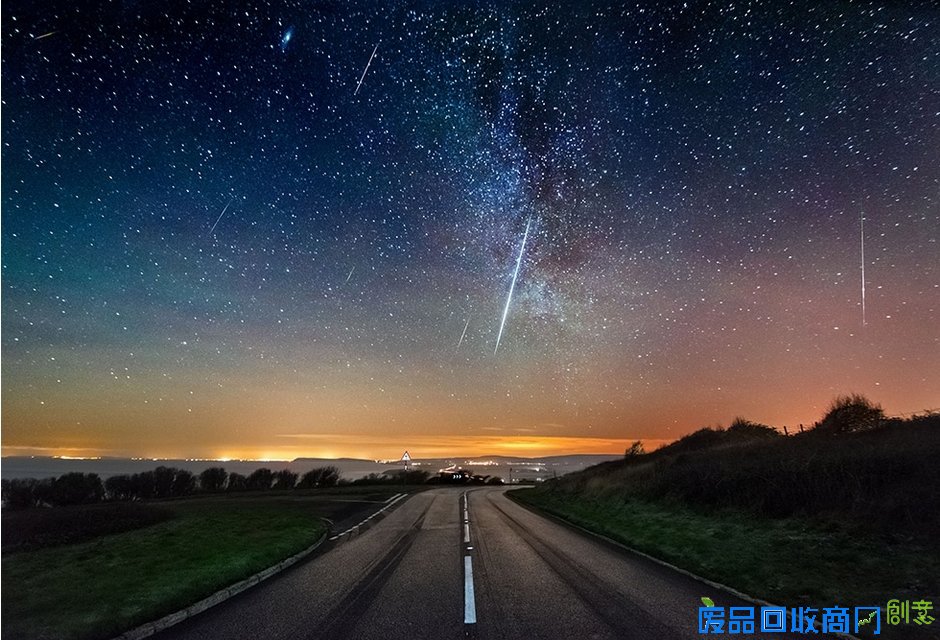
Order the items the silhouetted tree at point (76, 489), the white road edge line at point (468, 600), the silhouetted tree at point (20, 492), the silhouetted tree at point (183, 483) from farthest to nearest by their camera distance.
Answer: the silhouetted tree at point (183, 483)
the silhouetted tree at point (76, 489)
the silhouetted tree at point (20, 492)
the white road edge line at point (468, 600)

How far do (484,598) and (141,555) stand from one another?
9767 millimetres

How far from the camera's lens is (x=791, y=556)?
10922 mm

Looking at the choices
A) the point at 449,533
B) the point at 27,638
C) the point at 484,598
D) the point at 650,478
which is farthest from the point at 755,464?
the point at 27,638

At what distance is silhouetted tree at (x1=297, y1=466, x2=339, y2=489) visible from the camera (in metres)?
48.7

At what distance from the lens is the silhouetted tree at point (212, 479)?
1766 inches

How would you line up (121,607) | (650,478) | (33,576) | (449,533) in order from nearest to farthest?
(121,607) → (33,576) → (449,533) → (650,478)

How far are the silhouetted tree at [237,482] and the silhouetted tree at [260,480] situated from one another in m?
0.44

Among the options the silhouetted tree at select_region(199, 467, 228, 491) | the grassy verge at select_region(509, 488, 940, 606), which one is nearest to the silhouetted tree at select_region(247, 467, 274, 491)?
the silhouetted tree at select_region(199, 467, 228, 491)

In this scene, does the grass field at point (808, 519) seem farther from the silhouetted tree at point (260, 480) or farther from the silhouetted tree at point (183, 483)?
the silhouetted tree at point (183, 483)

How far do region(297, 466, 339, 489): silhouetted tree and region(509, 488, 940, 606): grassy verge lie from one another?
1493 inches

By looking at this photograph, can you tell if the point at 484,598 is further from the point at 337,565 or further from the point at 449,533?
the point at 449,533

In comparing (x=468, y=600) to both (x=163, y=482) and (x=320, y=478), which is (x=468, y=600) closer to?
(x=163, y=482)

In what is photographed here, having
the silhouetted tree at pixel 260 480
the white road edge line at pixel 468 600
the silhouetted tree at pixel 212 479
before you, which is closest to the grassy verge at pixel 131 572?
the white road edge line at pixel 468 600

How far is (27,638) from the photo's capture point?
21.3 ft
